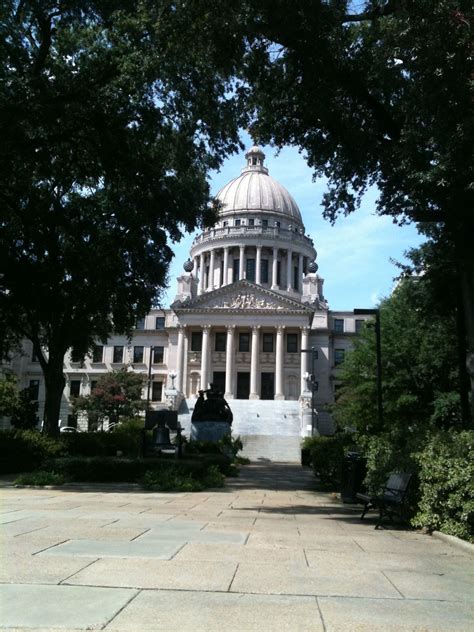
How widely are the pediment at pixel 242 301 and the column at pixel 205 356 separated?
2670mm

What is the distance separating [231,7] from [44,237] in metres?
13.8

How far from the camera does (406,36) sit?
1095 cm

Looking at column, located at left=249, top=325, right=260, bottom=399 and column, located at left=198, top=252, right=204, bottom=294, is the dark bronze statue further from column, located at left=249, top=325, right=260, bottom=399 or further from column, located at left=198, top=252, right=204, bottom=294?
column, located at left=198, top=252, right=204, bottom=294

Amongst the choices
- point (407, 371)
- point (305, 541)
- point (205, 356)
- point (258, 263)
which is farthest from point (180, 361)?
point (305, 541)

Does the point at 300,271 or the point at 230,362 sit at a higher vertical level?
the point at 300,271

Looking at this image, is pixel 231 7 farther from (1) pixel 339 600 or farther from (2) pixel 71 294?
(2) pixel 71 294

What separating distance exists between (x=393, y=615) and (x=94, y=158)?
17769 mm

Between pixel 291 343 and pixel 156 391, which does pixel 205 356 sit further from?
pixel 291 343

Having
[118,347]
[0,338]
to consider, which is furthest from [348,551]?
[118,347]

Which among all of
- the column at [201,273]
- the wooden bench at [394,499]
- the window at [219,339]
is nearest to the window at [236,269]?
the column at [201,273]

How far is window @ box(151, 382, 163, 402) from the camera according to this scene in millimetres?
81125

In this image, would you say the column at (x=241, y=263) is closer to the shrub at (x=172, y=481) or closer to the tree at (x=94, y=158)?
the tree at (x=94, y=158)

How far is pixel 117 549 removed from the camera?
7.11 meters

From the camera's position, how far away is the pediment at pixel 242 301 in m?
77.9
